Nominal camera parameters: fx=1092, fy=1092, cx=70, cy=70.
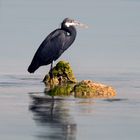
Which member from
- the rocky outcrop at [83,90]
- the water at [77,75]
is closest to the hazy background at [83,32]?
the water at [77,75]

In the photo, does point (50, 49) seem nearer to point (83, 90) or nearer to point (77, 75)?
point (77, 75)

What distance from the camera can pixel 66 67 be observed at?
2419cm

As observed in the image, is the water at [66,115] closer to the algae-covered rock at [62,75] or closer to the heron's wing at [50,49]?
the algae-covered rock at [62,75]

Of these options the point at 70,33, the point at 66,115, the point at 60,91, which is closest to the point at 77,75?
the point at 70,33

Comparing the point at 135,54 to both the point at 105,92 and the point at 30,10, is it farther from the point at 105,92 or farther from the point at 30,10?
the point at 30,10

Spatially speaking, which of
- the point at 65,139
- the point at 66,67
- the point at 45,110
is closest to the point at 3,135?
the point at 65,139

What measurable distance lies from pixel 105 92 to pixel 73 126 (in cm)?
434

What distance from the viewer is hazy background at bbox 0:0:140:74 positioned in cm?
2856

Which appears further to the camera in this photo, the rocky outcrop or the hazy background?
the hazy background

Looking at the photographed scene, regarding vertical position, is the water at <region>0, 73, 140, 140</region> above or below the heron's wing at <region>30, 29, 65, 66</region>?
below

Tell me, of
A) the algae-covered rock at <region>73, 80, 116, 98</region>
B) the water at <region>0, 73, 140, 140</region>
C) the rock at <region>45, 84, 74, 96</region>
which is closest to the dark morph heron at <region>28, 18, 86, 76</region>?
the water at <region>0, 73, 140, 140</region>

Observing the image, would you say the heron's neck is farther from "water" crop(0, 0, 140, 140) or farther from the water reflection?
the water reflection

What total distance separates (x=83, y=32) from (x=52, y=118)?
21.6 m

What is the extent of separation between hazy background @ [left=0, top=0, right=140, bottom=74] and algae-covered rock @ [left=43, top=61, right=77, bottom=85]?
81.3 inches
